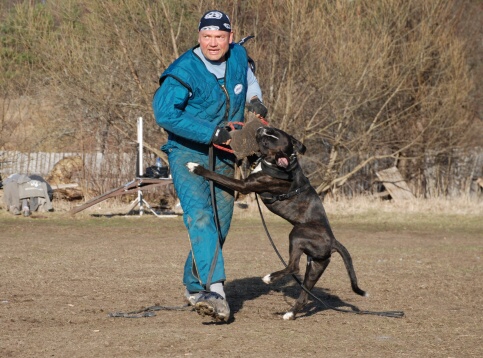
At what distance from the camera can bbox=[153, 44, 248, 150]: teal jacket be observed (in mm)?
5555

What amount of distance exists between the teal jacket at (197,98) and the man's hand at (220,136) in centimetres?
3

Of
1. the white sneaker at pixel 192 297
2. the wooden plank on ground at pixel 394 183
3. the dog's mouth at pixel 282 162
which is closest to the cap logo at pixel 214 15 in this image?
the dog's mouth at pixel 282 162

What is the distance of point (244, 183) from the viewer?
589cm

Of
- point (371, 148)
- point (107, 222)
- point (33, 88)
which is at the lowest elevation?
point (107, 222)

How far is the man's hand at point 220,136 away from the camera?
5574 mm

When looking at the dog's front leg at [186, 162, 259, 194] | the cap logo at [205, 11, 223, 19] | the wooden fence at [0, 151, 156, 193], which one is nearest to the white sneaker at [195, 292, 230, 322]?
the dog's front leg at [186, 162, 259, 194]

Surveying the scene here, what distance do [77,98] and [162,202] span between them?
3140mm

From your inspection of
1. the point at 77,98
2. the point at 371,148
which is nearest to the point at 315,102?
the point at 371,148

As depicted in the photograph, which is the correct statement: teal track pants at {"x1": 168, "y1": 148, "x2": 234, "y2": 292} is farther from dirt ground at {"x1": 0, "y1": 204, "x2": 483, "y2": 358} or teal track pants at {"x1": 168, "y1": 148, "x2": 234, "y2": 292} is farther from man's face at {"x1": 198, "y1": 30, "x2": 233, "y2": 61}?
man's face at {"x1": 198, "y1": 30, "x2": 233, "y2": 61}

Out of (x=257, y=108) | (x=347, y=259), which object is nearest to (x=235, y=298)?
(x=347, y=259)

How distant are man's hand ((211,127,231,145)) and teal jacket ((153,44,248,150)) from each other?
0.03 meters

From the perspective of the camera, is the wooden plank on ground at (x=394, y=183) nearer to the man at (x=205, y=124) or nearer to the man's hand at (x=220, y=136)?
the man at (x=205, y=124)

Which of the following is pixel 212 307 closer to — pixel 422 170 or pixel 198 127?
pixel 198 127

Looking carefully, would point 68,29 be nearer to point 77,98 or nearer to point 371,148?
point 77,98
